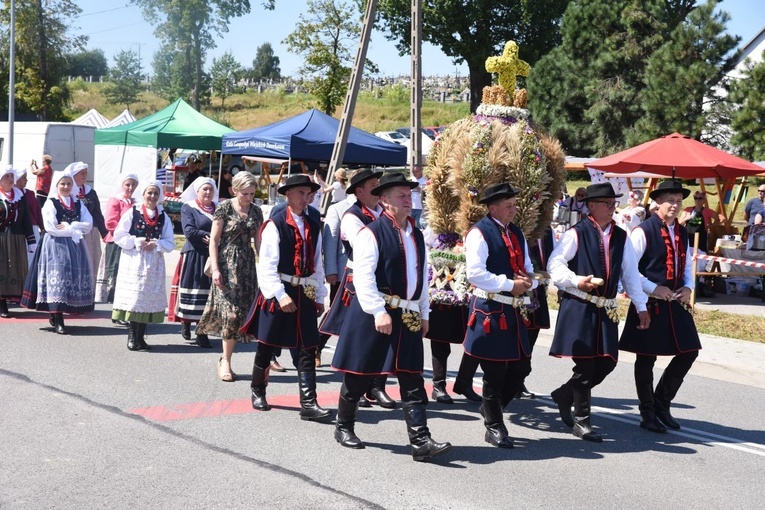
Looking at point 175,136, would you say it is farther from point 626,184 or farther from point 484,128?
point 484,128

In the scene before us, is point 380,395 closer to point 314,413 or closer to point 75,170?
point 314,413

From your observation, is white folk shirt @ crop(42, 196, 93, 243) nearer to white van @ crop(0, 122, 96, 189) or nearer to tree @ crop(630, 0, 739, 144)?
white van @ crop(0, 122, 96, 189)

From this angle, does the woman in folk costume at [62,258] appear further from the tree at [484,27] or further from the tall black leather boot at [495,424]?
the tree at [484,27]

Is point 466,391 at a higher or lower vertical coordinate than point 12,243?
lower

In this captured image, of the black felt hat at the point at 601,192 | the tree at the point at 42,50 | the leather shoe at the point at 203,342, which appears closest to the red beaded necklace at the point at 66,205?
the leather shoe at the point at 203,342

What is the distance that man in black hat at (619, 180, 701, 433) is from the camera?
23.7ft

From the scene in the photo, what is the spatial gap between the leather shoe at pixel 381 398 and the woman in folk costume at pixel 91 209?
4473 mm

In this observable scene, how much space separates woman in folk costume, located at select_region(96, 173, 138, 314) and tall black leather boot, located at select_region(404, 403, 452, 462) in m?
5.12

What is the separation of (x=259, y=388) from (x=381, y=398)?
99cm

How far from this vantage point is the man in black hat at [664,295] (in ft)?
23.7

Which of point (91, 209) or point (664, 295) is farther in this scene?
point (91, 209)

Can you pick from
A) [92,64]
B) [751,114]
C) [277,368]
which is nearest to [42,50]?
[751,114]

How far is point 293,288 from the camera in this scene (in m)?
7.27

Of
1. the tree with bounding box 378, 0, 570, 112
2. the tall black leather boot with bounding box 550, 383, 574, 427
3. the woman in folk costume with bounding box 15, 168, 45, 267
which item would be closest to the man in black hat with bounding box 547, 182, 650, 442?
the tall black leather boot with bounding box 550, 383, 574, 427
